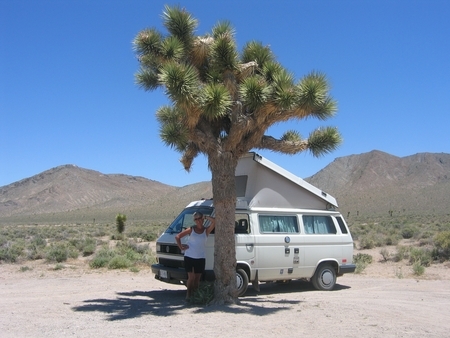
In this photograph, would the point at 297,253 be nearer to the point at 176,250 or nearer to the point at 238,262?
the point at 238,262

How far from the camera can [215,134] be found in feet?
33.8

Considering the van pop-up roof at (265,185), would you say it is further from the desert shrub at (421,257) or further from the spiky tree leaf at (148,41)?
the desert shrub at (421,257)

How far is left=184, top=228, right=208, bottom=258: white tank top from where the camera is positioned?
1002 cm

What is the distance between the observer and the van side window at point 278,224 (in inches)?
450

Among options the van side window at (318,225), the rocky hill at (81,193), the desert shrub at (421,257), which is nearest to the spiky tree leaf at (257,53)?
the van side window at (318,225)

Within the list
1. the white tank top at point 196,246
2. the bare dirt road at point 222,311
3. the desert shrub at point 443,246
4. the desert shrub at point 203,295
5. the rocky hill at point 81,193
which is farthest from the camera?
the rocky hill at point 81,193

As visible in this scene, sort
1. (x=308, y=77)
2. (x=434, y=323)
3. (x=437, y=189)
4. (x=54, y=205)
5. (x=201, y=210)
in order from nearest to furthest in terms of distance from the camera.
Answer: (x=434, y=323) → (x=308, y=77) → (x=201, y=210) → (x=437, y=189) → (x=54, y=205)

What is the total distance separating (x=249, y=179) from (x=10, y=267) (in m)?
10.4

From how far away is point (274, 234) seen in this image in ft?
37.6

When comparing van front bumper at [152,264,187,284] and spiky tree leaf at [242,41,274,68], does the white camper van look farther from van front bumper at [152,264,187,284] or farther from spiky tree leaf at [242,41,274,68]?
spiky tree leaf at [242,41,274,68]

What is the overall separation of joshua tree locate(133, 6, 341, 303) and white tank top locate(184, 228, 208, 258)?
46 centimetres

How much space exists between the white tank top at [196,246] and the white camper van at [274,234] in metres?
0.46

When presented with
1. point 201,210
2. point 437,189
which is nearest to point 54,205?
point 437,189

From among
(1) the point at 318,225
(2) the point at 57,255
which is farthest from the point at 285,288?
(2) the point at 57,255
